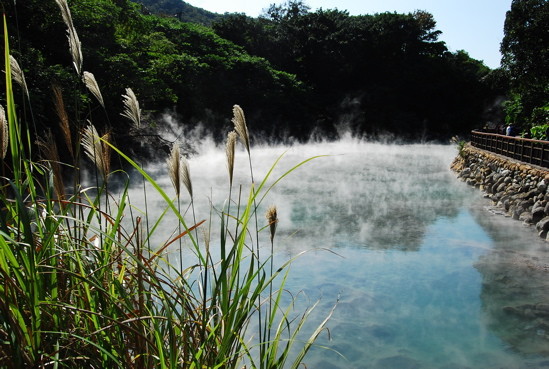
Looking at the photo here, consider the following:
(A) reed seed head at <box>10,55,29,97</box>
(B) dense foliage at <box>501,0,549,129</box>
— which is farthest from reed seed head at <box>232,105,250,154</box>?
(B) dense foliage at <box>501,0,549,129</box>

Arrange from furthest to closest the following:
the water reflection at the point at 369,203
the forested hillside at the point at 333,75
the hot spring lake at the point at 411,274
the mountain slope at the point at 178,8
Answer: the mountain slope at the point at 178,8 → the forested hillside at the point at 333,75 → the water reflection at the point at 369,203 → the hot spring lake at the point at 411,274

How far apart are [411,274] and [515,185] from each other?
4.94m

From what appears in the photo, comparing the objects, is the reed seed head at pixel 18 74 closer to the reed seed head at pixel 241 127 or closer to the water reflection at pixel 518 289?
the reed seed head at pixel 241 127

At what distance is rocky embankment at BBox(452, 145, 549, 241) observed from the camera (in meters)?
7.71

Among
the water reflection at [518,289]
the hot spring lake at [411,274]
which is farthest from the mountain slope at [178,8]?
the water reflection at [518,289]

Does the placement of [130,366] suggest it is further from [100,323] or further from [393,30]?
[393,30]

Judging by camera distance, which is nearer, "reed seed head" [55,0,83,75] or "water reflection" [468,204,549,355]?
"reed seed head" [55,0,83,75]

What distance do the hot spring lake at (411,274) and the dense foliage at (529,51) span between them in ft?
25.5

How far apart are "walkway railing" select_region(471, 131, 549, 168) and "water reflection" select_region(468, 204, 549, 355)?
202 cm

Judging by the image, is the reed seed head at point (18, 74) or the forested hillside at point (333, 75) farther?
the forested hillside at point (333, 75)

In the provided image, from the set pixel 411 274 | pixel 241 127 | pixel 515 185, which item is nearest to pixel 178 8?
pixel 515 185

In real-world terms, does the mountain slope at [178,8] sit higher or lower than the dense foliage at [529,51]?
higher

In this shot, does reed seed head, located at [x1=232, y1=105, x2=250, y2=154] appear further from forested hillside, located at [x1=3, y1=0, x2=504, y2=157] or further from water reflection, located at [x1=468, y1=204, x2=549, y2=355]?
forested hillside, located at [x1=3, y1=0, x2=504, y2=157]

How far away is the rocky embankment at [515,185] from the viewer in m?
7.71
